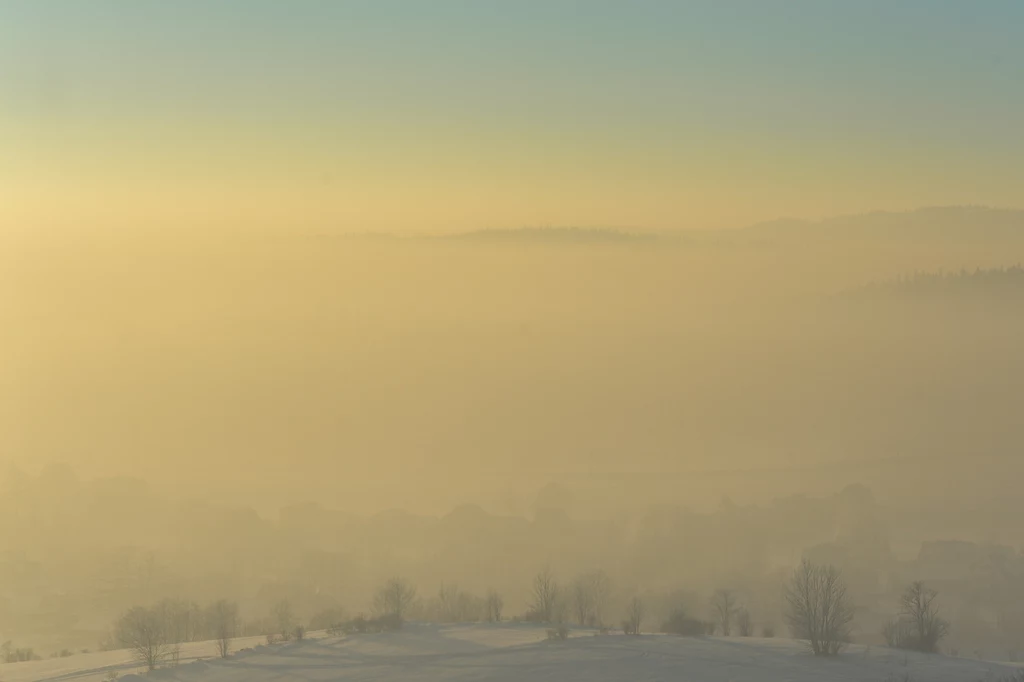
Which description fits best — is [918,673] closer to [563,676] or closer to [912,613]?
[912,613]

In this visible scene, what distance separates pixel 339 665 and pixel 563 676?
11502 mm

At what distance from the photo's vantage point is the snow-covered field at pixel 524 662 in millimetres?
41719

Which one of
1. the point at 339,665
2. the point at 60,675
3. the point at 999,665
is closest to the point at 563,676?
the point at 339,665

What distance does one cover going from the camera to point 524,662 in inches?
1784

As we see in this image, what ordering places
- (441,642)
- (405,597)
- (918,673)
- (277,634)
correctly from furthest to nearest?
(405,597) → (277,634) → (441,642) → (918,673)

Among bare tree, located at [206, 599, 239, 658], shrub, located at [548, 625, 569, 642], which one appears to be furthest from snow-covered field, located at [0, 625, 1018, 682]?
bare tree, located at [206, 599, 239, 658]

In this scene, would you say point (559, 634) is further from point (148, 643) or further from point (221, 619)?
point (221, 619)

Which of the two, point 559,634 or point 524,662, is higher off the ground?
point 559,634

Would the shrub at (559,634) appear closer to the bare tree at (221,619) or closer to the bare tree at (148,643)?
the bare tree at (148,643)

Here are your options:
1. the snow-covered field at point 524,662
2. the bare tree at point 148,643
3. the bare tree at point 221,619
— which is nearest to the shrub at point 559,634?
the snow-covered field at point 524,662

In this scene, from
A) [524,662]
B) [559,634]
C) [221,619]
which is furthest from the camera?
[221,619]

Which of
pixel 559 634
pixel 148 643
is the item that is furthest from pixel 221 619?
pixel 559 634

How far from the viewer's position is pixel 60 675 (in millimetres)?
50500

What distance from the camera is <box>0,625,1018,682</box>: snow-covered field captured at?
41719mm
